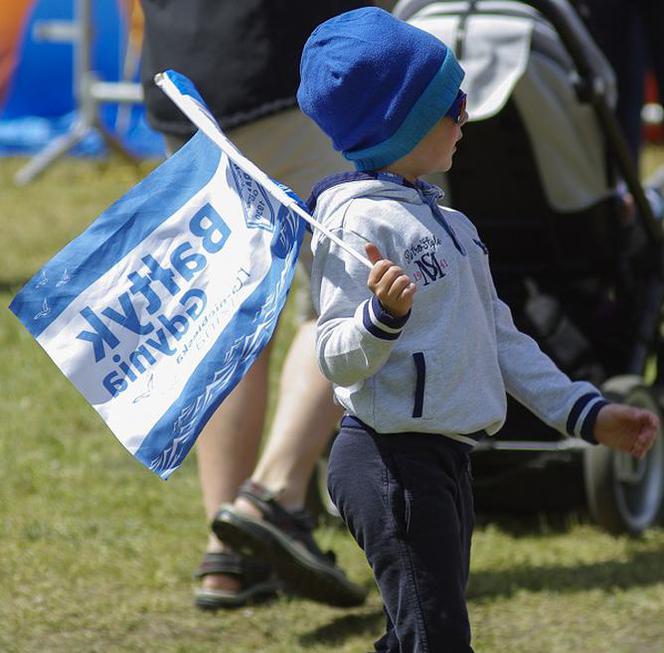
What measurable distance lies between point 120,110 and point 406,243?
9313 millimetres

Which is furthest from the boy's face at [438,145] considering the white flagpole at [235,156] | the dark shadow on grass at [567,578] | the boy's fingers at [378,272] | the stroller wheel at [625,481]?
the stroller wheel at [625,481]

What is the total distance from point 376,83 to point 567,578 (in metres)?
1.71

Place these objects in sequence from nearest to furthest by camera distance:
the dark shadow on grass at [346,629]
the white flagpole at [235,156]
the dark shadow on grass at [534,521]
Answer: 1. the white flagpole at [235,156]
2. the dark shadow on grass at [346,629]
3. the dark shadow on grass at [534,521]

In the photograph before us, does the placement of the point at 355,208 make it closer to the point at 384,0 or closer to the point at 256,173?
the point at 256,173

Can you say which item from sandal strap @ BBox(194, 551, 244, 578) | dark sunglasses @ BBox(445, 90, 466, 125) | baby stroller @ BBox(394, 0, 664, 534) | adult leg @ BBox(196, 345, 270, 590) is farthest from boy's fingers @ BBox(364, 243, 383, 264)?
baby stroller @ BBox(394, 0, 664, 534)

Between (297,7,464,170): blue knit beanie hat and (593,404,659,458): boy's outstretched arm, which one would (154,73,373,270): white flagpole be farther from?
(593,404,659,458): boy's outstretched arm

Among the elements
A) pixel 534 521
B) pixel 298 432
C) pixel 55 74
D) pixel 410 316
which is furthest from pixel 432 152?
pixel 55 74

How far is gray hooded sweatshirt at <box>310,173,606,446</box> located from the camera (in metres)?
2.31

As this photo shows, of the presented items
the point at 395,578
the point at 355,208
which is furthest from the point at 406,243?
the point at 395,578

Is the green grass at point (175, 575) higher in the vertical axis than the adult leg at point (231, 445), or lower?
lower

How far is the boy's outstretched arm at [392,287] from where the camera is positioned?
7.00 ft

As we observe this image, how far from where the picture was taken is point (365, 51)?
2309mm

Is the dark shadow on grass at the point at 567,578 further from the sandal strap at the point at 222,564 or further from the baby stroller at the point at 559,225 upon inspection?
the sandal strap at the point at 222,564

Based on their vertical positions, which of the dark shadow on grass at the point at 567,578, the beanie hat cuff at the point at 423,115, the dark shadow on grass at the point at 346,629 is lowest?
the dark shadow on grass at the point at 567,578
